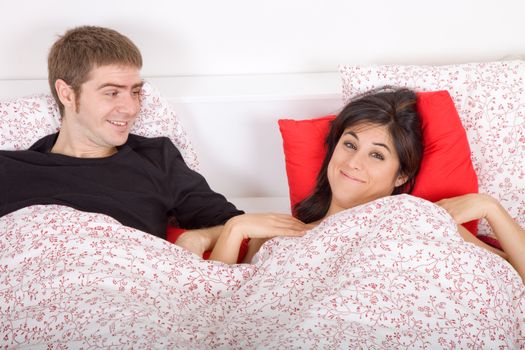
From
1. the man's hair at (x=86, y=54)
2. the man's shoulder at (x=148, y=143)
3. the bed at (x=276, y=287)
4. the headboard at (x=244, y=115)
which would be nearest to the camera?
the bed at (x=276, y=287)

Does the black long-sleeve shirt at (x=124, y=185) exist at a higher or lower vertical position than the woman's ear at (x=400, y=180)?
lower

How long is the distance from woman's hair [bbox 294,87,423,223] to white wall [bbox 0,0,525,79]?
0.39 meters

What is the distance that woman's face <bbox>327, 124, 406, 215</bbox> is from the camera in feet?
5.76

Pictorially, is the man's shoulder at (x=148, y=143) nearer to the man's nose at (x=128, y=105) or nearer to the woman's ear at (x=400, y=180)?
the man's nose at (x=128, y=105)

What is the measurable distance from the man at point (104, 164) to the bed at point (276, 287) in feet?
0.43

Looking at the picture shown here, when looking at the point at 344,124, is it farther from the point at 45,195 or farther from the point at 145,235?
the point at 45,195

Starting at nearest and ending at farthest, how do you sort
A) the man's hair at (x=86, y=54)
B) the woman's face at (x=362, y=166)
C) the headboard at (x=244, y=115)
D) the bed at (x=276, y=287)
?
1. the bed at (x=276, y=287)
2. the woman's face at (x=362, y=166)
3. the man's hair at (x=86, y=54)
4. the headboard at (x=244, y=115)

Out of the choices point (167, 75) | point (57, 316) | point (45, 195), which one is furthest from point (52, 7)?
point (57, 316)

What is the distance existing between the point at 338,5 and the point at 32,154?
104 centimetres

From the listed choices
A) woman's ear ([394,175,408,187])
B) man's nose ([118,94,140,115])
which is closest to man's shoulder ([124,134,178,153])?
Result: man's nose ([118,94,140,115])

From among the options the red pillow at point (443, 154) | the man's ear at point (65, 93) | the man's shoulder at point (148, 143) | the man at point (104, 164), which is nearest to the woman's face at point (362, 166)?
the red pillow at point (443, 154)

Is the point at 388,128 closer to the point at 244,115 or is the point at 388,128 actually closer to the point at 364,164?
the point at 364,164

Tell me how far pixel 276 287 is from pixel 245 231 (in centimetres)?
25

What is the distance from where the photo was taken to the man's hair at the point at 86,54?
6.18ft
